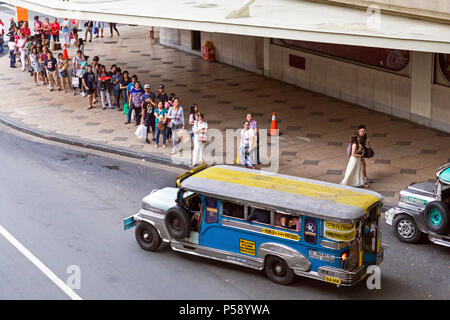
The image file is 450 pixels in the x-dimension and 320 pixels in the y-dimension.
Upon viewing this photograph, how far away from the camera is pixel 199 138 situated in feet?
64.8

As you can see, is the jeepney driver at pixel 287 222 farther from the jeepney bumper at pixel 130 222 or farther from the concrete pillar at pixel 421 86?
the concrete pillar at pixel 421 86

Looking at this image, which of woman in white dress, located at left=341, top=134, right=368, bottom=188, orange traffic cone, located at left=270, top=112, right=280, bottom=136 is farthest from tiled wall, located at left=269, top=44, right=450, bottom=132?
woman in white dress, located at left=341, top=134, right=368, bottom=188

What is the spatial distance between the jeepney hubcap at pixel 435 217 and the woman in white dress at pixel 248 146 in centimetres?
568

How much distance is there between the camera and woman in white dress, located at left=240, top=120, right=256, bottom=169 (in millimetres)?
18891

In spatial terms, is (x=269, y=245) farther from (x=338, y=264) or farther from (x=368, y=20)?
(x=368, y=20)

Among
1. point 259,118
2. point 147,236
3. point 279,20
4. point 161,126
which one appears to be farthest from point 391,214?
point 259,118

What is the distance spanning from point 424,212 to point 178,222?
15.9ft

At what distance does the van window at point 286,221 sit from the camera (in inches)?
520

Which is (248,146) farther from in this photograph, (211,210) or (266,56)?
(266,56)

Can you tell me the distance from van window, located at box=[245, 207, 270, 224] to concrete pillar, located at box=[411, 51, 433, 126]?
33.7 feet

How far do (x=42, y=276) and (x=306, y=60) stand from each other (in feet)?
50.5

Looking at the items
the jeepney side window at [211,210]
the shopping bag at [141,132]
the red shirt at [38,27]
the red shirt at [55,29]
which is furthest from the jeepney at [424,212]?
the red shirt at [55,29]

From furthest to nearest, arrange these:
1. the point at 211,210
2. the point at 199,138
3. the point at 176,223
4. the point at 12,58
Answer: the point at 12,58
the point at 199,138
the point at 176,223
the point at 211,210
